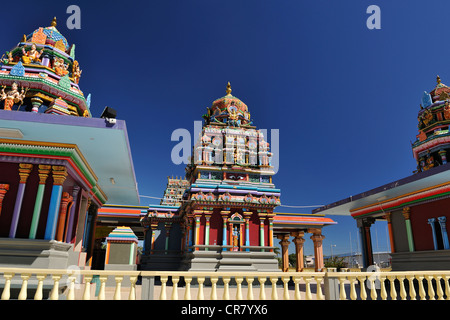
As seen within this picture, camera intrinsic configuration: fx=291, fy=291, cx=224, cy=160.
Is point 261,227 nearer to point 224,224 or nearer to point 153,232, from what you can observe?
point 224,224

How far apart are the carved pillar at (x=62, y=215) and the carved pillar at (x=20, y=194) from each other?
1.25 m

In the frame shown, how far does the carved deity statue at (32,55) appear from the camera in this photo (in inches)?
679

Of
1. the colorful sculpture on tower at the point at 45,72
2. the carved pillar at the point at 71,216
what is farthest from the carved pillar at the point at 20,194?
the colorful sculpture on tower at the point at 45,72

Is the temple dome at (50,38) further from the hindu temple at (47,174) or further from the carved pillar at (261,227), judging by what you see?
the carved pillar at (261,227)

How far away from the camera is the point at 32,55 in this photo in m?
17.7

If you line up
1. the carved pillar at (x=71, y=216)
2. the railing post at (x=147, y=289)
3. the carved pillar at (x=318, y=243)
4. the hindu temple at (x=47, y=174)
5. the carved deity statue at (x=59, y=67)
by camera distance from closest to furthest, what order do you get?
the railing post at (x=147, y=289) < the hindu temple at (x=47, y=174) < the carved pillar at (x=71, y=216) < the carved deity statue at (x=59, y=67) < the carved pillar at (x=318, y=243)

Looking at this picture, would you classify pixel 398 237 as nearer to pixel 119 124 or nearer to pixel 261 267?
pixel 261 267

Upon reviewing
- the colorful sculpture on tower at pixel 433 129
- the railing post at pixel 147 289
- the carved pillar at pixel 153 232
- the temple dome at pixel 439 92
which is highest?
the temple dome at pixel 439 92

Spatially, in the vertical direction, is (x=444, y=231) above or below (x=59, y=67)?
below

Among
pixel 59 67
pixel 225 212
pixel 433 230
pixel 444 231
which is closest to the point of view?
pixel 444 231

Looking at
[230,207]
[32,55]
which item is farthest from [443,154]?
[32,55]

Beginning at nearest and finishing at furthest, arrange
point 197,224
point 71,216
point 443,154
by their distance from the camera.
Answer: point 71,216, point 197,224, point 443,154

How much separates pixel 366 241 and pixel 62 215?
56.7ft
